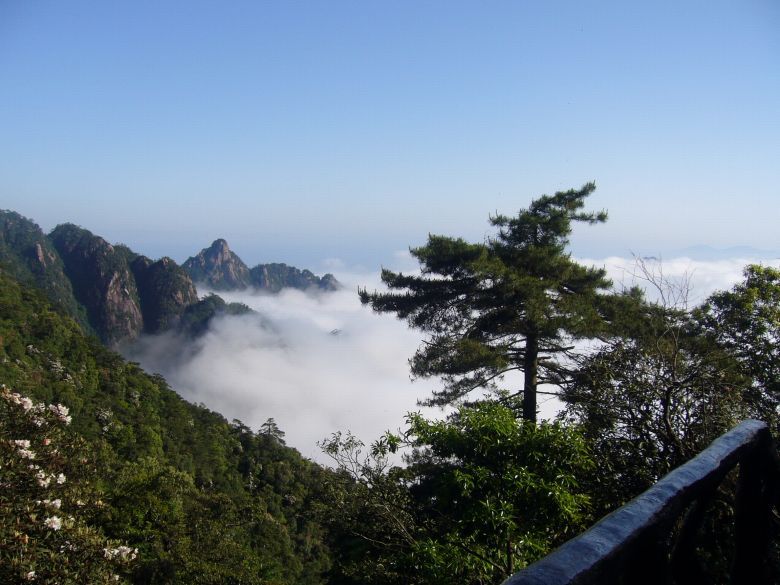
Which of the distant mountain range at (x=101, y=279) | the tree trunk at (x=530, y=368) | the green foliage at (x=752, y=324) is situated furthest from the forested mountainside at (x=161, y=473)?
the distant mountain range at (x=101, y=279)

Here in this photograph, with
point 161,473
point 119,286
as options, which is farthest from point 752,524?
point 119,286

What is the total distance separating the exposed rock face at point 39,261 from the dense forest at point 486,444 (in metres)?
120

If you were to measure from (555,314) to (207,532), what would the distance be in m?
13.2

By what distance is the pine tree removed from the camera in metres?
12.3

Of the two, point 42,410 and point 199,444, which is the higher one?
point 42,410

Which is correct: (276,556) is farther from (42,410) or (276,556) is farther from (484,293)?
(42,410)

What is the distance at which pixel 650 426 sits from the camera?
6117 millimetres

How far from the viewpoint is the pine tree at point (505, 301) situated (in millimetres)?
12266

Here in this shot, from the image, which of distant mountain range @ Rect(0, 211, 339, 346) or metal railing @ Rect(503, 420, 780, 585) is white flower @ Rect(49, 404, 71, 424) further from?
distant mountain range @ Rect(0, 211, 339, 346)

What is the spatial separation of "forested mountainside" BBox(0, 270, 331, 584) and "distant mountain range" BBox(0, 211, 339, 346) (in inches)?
2835

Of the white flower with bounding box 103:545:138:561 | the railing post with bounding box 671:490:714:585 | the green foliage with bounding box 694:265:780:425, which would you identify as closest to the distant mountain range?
the white flower with bounding box 103:545:138:561

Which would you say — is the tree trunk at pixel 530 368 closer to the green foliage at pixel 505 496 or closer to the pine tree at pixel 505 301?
the pine tree at pixel 505 301

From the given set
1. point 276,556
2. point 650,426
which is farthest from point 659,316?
point 276,556

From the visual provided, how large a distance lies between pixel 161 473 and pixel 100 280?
141530 mm
